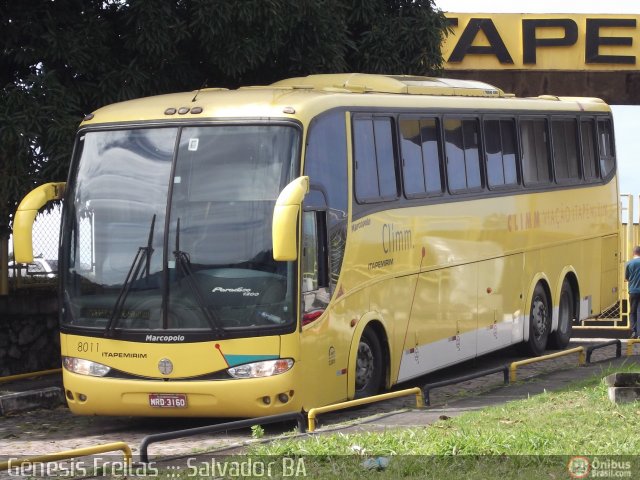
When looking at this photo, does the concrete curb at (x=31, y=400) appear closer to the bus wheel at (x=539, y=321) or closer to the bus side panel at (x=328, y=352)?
the bus side panel at (x=328, y=352)

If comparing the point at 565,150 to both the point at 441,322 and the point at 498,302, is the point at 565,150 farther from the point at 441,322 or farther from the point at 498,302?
the point at 441,322

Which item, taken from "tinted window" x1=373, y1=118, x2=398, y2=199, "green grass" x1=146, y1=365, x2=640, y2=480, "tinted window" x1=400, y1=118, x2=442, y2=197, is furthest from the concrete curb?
"green grass" x1=146, y1=365, x2=640, y2=480

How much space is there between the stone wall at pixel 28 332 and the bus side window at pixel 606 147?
938 cm

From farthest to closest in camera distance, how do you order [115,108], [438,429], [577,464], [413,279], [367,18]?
1. [367,18]
2. [413,279]
3. [115,108]
4. [438,429]
5. [577,464]

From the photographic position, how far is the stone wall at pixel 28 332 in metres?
18.8

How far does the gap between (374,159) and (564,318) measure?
766 centimetres

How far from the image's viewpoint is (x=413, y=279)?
15492 mm

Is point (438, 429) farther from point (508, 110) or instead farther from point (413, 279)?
point (508, 110)

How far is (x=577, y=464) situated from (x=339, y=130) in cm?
552

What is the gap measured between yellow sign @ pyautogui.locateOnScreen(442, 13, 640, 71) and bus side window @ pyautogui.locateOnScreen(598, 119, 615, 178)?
5.88 meters

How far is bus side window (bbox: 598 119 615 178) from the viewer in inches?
885

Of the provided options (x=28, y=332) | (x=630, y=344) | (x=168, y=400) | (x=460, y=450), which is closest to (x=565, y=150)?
(x=630, y=344)

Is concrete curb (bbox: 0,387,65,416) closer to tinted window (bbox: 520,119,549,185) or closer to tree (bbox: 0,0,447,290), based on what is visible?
tree (bbox: 0,0,447,290)

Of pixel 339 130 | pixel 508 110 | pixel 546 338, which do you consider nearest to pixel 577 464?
pixel 339 130
